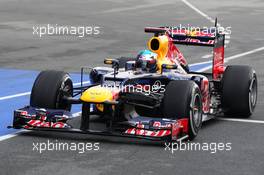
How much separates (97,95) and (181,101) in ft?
3.65

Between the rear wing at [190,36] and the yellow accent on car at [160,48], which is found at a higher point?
the rear wing at [190,36]

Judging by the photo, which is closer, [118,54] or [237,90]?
[237,90]

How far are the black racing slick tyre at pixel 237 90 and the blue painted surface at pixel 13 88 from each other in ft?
8.12

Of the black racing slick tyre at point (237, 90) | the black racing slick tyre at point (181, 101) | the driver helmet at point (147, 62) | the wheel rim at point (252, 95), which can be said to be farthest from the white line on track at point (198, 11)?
the black racing slick tyre at point (181, 101)

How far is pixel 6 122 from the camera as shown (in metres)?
12.6

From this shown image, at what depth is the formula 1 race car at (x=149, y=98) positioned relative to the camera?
11.2m

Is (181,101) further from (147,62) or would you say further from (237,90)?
(237,90)

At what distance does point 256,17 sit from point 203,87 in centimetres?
2053

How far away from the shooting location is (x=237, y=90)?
1299cm

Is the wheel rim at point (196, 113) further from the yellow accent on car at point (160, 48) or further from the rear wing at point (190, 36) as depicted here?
the rear wing at point (190, 36)

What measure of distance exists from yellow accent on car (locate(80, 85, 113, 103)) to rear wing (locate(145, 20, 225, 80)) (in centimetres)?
253

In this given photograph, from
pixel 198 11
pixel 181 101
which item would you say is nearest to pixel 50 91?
pixel 181 101

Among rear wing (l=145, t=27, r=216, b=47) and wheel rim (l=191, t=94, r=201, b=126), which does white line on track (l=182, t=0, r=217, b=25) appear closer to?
rear wing (l=145, t=27, r=216, b=47)

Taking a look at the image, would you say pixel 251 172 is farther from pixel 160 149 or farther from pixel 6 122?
pixel 6 122
